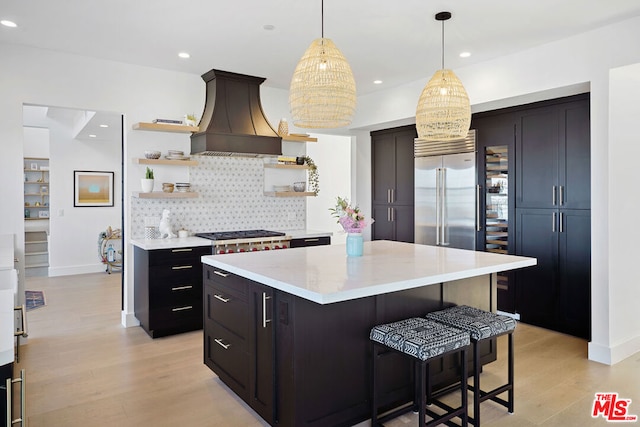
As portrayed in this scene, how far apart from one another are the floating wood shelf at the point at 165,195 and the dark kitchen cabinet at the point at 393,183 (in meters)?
2.67

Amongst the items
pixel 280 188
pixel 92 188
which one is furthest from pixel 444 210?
pixel 92 188

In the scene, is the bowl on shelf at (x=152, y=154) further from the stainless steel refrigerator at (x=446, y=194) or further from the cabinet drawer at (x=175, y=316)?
the stainless steel refrigerator at (x=446, y=194)

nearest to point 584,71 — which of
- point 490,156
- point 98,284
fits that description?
point 490,156

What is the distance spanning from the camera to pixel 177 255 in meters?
4.31

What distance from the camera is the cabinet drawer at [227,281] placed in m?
2.75

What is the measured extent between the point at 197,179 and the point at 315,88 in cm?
289

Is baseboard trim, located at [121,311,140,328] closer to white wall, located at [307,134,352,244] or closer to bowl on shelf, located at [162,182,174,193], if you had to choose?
bowl on shelf, located at [162,182,174,193]

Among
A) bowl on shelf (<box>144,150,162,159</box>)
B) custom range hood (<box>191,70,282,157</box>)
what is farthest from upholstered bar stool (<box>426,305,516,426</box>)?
bowl on shelf (<box>144,150,162,159</box>)

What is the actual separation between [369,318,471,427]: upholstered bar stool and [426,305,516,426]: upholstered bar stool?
0.38 ft

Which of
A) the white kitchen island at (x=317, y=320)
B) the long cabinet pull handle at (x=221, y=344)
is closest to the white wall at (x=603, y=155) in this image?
the white kitchen island at (x=317, y=320)

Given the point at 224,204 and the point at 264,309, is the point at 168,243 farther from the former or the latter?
the point at 264,309

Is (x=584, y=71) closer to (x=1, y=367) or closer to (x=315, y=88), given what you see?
(x=315, y=88)

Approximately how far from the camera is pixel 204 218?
17.1ft

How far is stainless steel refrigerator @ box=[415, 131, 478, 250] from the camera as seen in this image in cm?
505
